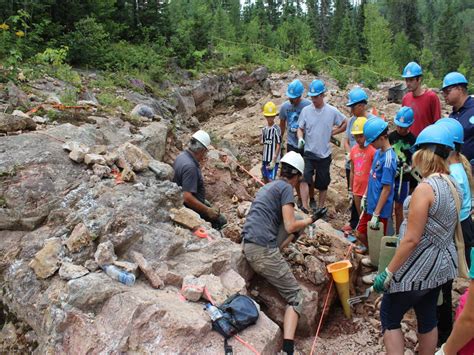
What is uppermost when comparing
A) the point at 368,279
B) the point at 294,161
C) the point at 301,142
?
the point at 294,161

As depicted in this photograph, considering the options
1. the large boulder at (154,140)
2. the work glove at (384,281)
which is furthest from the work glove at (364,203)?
the large boulder at (154,140)

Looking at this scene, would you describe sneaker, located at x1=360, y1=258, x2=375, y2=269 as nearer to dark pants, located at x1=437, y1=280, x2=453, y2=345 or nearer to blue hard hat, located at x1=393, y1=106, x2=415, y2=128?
dark pants, located at x1=437, y1=280, x2=453, y2=345

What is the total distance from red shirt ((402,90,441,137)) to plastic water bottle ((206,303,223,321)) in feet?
11.4

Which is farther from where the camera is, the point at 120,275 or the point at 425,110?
the point at 425,110

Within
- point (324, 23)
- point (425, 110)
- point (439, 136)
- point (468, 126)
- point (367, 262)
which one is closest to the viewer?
point (439, 136)

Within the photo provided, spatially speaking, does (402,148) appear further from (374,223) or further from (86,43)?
(86,43)

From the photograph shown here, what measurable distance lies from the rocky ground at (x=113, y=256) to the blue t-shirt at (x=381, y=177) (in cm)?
74

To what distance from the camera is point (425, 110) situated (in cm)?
495

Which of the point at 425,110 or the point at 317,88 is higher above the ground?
the point at 317,88

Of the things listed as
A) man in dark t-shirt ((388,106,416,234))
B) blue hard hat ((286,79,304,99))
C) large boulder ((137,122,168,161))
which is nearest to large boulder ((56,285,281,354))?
man in dark t-shirt ((388,106,416,234))

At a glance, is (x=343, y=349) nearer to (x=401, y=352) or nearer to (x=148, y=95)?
(x=401, y=352)

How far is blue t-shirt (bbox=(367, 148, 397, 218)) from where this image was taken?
13.5ft

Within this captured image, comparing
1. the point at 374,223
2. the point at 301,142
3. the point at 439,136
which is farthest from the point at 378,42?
the point at 439,136

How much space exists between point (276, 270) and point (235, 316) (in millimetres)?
810
